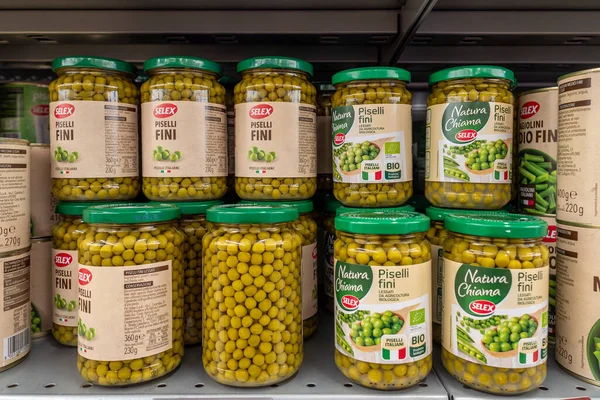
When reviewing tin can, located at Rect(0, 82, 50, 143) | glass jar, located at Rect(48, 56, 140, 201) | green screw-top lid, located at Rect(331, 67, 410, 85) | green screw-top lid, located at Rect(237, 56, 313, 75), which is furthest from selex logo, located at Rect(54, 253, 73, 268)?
green screw-top lid, located at Rect(331, 67, 410, 85)

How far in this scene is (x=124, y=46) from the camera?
129 centimetres

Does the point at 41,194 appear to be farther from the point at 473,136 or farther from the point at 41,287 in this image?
the point at 473,136

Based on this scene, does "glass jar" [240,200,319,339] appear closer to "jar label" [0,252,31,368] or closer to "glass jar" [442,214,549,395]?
"glass jar" [442,214,549,395]

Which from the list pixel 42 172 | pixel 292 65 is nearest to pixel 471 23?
pixel 292 65

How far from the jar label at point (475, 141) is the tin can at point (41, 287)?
3.16 ft

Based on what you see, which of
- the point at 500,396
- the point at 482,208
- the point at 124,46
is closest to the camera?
the point at 500,396

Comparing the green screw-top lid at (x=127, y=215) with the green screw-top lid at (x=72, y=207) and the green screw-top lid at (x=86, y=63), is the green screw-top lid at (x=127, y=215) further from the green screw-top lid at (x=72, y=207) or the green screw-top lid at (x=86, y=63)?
the green screw-top lid at (x=86, y=63)

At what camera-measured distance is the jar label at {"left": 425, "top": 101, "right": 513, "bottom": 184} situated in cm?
96

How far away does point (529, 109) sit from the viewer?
104 centimetres

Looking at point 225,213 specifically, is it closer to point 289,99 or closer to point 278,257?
point 278,257

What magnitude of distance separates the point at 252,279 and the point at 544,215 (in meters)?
0.68

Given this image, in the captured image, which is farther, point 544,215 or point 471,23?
point 471,23

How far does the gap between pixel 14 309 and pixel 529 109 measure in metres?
1.22

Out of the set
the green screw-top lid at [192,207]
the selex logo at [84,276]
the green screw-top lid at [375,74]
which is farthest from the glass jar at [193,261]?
the green screw-top lid at [375,74]
